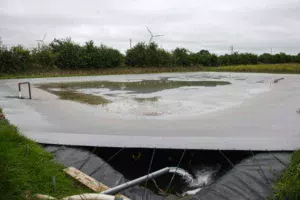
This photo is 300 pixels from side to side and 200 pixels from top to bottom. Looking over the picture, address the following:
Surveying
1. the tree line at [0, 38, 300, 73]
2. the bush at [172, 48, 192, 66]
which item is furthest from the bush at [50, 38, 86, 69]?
the bush at [172, 48, 192, 66]

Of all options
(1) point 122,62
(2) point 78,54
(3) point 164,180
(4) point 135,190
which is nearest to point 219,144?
(3) point 164,180

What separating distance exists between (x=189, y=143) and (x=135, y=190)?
5.40 ft

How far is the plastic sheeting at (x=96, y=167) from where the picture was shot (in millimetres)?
3396

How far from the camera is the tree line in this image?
87.6 feet

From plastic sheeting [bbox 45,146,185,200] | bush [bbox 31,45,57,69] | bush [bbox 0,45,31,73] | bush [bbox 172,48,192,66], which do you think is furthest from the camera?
bush [bbox 172,48,192,66]

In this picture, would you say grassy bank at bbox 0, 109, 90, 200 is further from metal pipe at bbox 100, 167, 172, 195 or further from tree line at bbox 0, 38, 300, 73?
tree line at bbox 0, 38, 300, 73

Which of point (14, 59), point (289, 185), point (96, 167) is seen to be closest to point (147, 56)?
point (14, 59)

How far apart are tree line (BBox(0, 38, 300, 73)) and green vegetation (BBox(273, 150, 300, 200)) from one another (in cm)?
2683

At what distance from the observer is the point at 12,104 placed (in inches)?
356

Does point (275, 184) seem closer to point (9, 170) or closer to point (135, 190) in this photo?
point (135, 190)

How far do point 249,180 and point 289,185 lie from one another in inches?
21.4

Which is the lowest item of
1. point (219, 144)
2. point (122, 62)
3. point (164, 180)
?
point (164, 180)

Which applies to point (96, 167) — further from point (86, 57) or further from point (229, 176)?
point (86, 57)

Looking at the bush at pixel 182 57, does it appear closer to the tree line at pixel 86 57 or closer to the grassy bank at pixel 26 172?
the tree line at pixel 86 57
